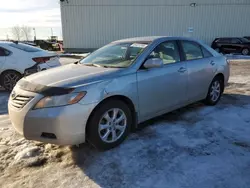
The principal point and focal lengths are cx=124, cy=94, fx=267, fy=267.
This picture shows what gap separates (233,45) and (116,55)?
1851cm

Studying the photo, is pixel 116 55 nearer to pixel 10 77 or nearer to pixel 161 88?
pixel 161 88

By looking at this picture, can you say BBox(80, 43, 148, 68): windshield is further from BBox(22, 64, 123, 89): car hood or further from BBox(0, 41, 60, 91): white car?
BBox(0, 41, 60, 91): white car

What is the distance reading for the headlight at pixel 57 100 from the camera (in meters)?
3.20

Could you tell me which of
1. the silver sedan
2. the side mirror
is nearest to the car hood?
the silver sedan

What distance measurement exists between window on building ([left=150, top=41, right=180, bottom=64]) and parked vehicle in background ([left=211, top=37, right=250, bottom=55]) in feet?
58.0

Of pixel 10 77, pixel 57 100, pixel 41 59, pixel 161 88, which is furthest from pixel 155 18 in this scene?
pixel 57 100

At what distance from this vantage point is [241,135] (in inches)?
161

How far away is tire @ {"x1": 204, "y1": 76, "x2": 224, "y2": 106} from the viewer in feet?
18.2

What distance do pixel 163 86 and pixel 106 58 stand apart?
1.07 metres

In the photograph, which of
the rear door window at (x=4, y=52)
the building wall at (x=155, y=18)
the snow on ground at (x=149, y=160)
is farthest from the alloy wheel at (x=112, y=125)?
the building wall at (x=155, y=18)

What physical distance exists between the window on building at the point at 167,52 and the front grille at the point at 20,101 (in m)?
1.97

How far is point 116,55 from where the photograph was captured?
449 cm

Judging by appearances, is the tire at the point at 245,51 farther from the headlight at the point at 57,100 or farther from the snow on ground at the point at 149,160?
the headlight at the point at 57,100

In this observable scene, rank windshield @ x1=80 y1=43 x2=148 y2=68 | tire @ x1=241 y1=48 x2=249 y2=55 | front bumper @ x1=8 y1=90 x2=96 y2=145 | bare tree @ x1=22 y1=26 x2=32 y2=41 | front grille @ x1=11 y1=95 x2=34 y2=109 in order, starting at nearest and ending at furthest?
front bumper @ x1=8 y1=90 x2=96 y2=145, front grille @ x1=11 y1=95 x2=34 y2=109, windshield @ x1=80 y1=43 x2=148 y2=68, tire @ x1=241 y1=48 x2=249 y2=55, bare tree @ x1=22 y1=26 x2=32 y2=41
